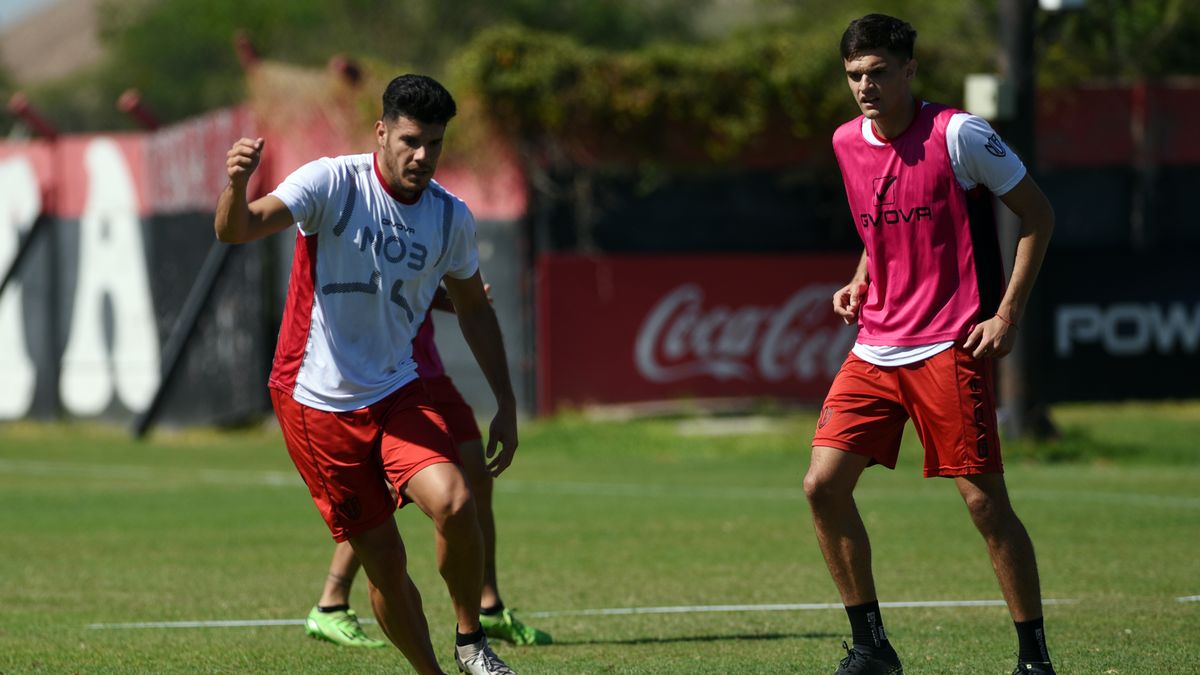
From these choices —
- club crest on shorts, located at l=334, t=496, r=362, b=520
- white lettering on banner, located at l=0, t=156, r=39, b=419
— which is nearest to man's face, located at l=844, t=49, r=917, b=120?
club crest on shorts, located at l=334, t=496, r=362, b=520

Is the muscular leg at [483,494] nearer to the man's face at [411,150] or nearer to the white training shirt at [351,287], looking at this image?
the white training shirt at [351,287]

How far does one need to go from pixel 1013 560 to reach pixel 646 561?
457cm

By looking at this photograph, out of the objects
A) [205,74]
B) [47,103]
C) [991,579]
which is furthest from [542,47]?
[47,103]

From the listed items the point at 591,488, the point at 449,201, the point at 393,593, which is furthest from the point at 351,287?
the point at 591,488

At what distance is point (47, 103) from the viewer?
105750 mm

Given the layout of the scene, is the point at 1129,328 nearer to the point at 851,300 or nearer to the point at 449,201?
the point at 851,300

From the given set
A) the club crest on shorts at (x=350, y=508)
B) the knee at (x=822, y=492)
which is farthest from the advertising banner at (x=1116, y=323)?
the club crest on shorts at (x=350, y=508)

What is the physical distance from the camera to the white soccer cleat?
21.8 feet

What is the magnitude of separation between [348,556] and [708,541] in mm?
3978

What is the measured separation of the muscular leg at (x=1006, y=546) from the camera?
6539 millimetres

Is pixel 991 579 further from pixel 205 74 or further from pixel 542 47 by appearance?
pixel 205 74

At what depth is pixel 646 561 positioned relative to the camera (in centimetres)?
1089

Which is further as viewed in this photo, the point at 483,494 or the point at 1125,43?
the point at 1125,43

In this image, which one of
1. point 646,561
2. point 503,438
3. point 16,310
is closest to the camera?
point 503,438
